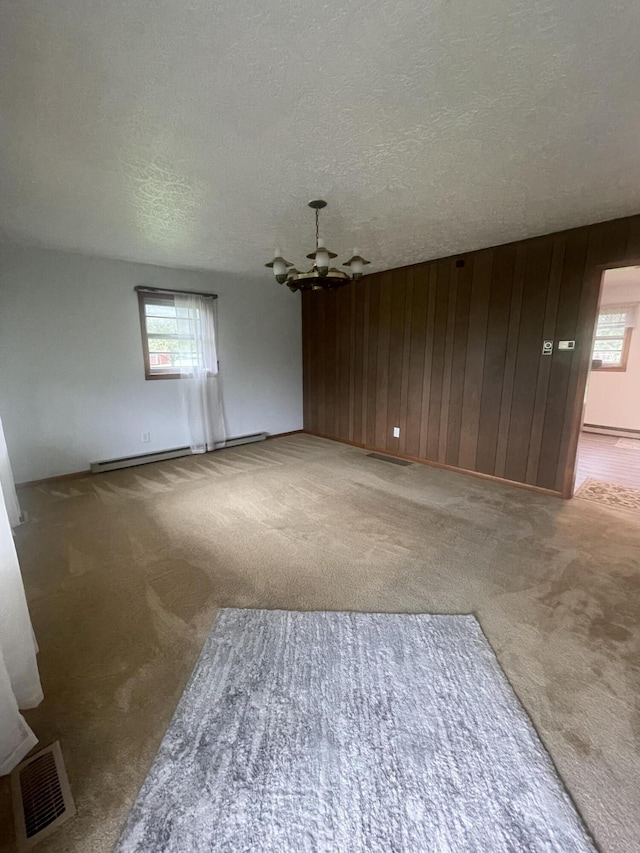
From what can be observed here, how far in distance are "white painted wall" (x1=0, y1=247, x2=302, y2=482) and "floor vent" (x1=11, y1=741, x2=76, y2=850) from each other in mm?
3324

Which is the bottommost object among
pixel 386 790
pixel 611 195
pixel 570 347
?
pixel 386 790

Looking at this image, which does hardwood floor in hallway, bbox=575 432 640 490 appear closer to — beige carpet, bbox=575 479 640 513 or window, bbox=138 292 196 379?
beige carpet, bbox=575 479 640 513

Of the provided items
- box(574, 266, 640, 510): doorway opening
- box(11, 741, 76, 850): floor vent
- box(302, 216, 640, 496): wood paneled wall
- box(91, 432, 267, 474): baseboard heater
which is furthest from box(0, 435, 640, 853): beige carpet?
box(574, 266, 640, 510): doorway opening

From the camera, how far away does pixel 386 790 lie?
1.10 m

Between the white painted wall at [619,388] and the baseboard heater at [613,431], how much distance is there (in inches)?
2.0

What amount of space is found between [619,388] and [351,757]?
666cm

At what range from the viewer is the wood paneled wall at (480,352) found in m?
3.15

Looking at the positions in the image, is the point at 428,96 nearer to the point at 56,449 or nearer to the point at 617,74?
the point at 617,74

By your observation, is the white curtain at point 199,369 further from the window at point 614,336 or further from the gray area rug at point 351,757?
the window at point 614,336

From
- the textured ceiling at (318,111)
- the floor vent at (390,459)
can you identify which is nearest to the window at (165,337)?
the textured ceiling at (318,111)

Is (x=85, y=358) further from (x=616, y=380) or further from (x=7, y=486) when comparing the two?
(x=616, y=380)

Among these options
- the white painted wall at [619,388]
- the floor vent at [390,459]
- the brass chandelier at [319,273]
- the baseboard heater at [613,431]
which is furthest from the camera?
the baseboard heater at [613,431]

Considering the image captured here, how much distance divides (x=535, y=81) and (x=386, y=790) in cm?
262

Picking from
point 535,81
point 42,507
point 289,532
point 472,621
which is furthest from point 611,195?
point 42,507
